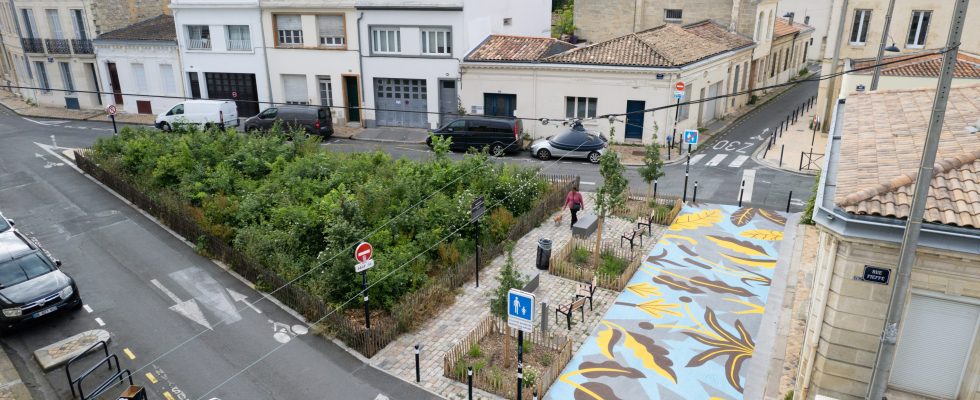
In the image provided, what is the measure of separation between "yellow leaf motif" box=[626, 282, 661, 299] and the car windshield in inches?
588

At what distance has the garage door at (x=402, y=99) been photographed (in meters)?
35.3

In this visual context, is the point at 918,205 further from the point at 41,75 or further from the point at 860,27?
the point at 41,75

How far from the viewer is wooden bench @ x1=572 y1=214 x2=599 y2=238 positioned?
19.8 meters

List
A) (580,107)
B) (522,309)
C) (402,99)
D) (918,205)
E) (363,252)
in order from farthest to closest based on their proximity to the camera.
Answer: (402,99)
(580,107)
(363,252)
(522,309)
(918,205)

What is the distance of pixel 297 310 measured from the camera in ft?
51.8

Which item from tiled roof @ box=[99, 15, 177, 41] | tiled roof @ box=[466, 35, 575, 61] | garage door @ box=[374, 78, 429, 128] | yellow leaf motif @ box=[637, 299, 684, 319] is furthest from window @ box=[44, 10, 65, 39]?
yellow leaf motif @ box=[637, 299, 684, 319]

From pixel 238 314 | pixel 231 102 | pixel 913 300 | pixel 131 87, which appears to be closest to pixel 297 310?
pixel 238 314

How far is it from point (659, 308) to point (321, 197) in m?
10.9

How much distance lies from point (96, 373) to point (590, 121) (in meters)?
24.2

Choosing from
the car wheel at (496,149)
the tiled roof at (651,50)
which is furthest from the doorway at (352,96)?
the tiled roof at (651,50)

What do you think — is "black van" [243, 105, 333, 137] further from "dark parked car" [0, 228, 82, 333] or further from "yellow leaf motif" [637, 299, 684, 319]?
"yellow leaf motif" [637, 299, 684, 319]

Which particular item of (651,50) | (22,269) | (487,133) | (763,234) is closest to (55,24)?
(487,133)

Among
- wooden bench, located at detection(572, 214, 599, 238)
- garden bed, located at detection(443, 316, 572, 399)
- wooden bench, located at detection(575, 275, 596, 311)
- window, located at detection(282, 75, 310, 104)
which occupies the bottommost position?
garden bed, located at detection(443, 316, 572, 399)

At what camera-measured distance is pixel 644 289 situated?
17047 mm
